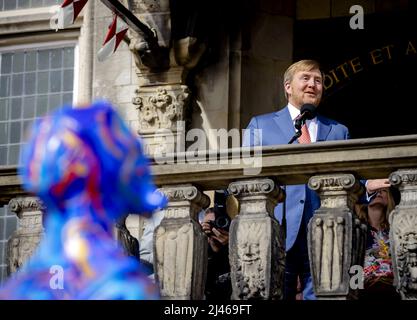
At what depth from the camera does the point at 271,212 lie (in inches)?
391

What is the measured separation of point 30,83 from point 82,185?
29.2 feet

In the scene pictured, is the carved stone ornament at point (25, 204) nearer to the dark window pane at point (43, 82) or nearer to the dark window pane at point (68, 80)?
the dark window pane at point (68, 80)

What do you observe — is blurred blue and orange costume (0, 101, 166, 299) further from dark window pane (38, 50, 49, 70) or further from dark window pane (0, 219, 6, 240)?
dark window pane (38, 50, 49, 70)

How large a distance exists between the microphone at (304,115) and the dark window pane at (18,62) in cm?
561

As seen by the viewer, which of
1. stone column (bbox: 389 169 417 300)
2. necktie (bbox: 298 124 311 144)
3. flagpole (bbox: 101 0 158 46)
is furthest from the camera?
flagpole (bbox: 101 0 158 46)

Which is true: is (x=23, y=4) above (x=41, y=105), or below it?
above

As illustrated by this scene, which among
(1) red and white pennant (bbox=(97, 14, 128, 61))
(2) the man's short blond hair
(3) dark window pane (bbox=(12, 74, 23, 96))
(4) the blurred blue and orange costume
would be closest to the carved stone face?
(2) the man's short blond hair

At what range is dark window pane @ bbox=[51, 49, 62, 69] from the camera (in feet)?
50.7

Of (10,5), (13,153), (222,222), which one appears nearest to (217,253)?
(222,222)

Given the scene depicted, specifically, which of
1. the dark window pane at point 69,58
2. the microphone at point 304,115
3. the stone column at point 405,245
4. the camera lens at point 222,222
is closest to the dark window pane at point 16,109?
the dark window pane at point 69,58

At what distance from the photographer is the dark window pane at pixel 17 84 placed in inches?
611

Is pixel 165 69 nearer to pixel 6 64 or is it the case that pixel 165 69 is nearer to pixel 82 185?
pixel 6 64

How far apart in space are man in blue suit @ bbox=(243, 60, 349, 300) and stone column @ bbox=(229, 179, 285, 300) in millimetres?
432
